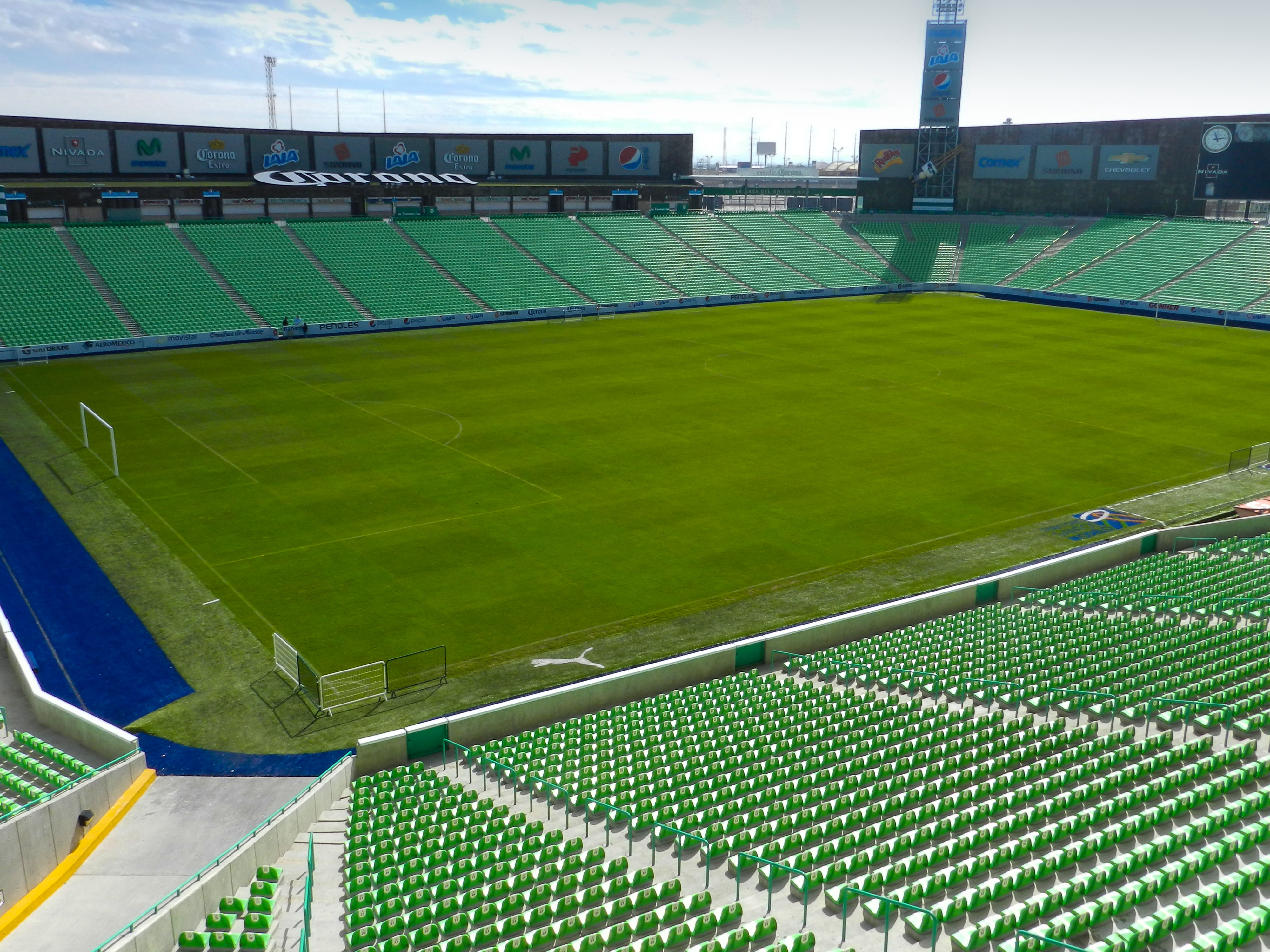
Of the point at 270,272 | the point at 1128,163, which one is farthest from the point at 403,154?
the point at 1128,163

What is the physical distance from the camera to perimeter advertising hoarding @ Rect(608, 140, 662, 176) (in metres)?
90.1

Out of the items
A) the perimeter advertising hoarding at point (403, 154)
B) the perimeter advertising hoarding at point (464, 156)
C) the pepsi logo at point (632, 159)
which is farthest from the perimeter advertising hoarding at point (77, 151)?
the pepsi logo at point (632, 159)

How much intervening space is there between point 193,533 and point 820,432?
2335 centimetres

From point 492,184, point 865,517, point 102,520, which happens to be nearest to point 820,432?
point 865,517

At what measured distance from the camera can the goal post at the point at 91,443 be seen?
35.2 meters

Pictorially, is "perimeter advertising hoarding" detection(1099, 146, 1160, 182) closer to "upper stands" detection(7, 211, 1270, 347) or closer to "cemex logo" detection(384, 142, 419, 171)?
"upper stands" detection(7, 211, 1270, 347)

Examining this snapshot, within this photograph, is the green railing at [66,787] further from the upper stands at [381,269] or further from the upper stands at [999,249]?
the upper stands at [999,249]

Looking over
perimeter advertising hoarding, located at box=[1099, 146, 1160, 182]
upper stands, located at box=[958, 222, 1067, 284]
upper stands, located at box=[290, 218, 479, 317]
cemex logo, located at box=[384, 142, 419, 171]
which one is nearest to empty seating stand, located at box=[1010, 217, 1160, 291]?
upper stands, located at box=[958, 222, 1067, 284]

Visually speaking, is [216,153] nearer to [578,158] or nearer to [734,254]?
[578,158]

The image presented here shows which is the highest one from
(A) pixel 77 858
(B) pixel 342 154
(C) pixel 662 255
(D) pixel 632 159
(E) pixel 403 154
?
(D) pixel 632 159

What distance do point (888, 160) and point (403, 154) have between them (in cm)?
4326

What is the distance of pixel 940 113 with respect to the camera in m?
90.5

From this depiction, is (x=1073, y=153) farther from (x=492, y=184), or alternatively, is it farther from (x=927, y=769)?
(x=927, y=769)

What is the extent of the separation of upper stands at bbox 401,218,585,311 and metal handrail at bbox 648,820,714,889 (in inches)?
2320
